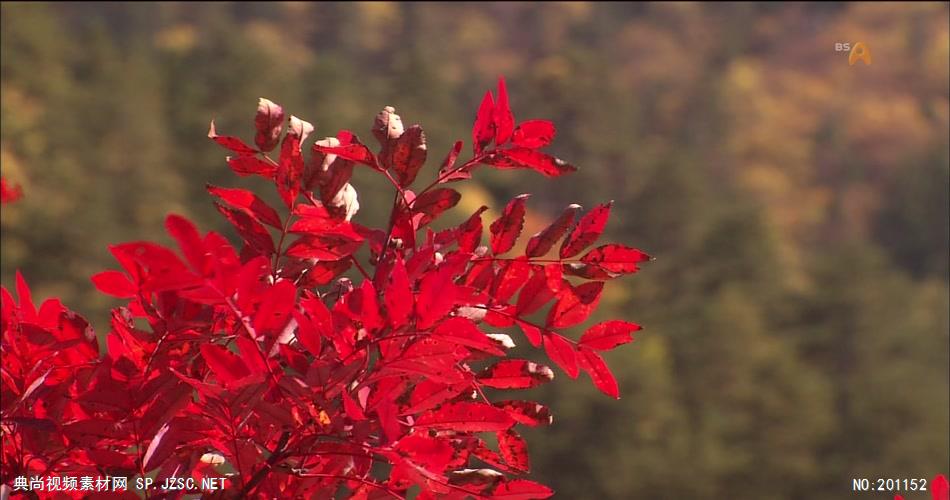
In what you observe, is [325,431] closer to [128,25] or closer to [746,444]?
[746,444]

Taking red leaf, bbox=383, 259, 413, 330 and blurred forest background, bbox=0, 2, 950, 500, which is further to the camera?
blurred forest background, bbox=0, 2, 950, 500

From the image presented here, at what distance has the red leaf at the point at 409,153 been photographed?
61cm

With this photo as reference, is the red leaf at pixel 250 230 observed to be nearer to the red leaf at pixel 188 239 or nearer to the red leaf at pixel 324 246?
the red leaf at pixel 324 246

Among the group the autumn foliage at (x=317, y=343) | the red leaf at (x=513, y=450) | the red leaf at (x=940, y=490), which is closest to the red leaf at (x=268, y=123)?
the autumn foliage at (x=317, y=343)

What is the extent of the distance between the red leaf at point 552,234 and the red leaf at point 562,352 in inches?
1.9

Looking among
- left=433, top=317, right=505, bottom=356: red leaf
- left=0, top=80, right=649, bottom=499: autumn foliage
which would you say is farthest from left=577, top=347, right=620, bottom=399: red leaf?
left=433, top=317, right=505, bottom=356: red leaf

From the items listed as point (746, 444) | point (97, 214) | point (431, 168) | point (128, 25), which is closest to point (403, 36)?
point (128, 25)

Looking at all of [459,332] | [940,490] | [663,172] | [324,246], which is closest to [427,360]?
[459,332]

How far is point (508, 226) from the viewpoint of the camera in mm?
648

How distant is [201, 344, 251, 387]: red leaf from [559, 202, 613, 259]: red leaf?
0.18 m

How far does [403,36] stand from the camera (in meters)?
34.3

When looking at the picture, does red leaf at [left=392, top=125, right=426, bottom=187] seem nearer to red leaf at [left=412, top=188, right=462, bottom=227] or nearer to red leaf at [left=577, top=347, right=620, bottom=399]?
red leaf at [left=412, top=188, right=462, bottom=227]

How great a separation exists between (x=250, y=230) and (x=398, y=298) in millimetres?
130

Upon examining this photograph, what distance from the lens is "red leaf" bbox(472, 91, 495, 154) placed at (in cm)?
63
